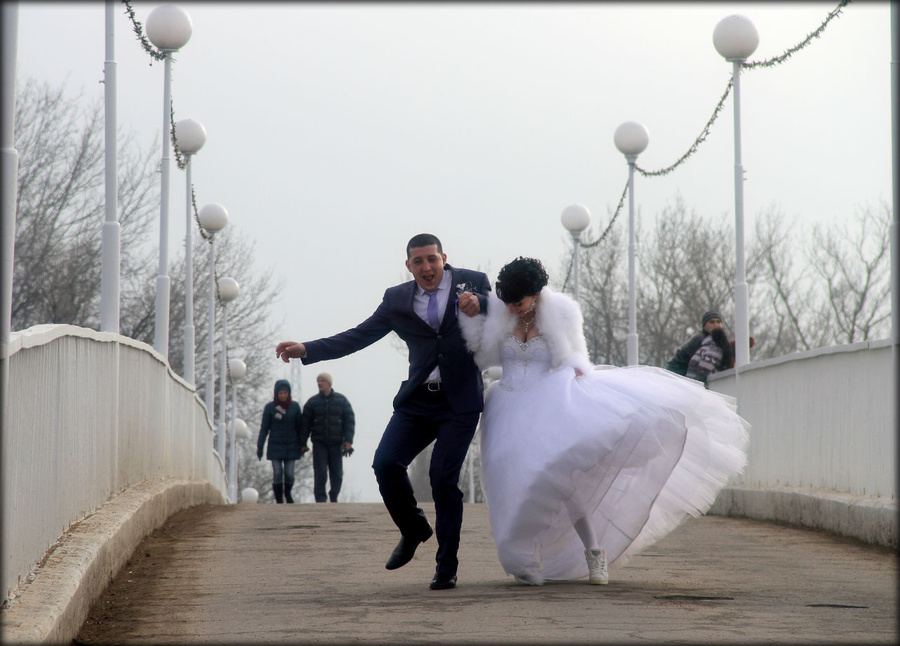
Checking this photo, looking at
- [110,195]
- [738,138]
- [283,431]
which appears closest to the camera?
[110,195]

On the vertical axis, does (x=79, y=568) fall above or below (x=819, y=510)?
above

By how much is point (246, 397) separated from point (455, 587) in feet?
151

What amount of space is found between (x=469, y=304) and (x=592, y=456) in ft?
3.78

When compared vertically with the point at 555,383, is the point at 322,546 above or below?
below

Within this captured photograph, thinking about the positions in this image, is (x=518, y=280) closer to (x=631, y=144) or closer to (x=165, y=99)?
(x=165, y=99)

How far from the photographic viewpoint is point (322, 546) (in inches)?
411

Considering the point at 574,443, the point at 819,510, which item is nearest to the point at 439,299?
the point at 574,443

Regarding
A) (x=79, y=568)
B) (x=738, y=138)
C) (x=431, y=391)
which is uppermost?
(x=738, y=138)

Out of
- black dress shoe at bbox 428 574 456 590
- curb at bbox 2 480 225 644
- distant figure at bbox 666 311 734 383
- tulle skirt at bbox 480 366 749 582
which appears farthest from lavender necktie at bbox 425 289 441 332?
distant figure at bbox 666 311 734 383

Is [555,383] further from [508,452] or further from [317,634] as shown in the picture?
[317,634]

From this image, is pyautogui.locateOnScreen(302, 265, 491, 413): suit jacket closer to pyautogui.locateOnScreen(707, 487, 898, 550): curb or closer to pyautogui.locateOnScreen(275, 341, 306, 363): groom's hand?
pyautogui.locateOnScreen(275, 341, 306, 363): groom's hand

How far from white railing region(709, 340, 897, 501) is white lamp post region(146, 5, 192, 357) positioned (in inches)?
253

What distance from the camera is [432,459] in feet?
26.0

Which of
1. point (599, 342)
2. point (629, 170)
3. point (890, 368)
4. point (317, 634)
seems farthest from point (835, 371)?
point (599, 342)
